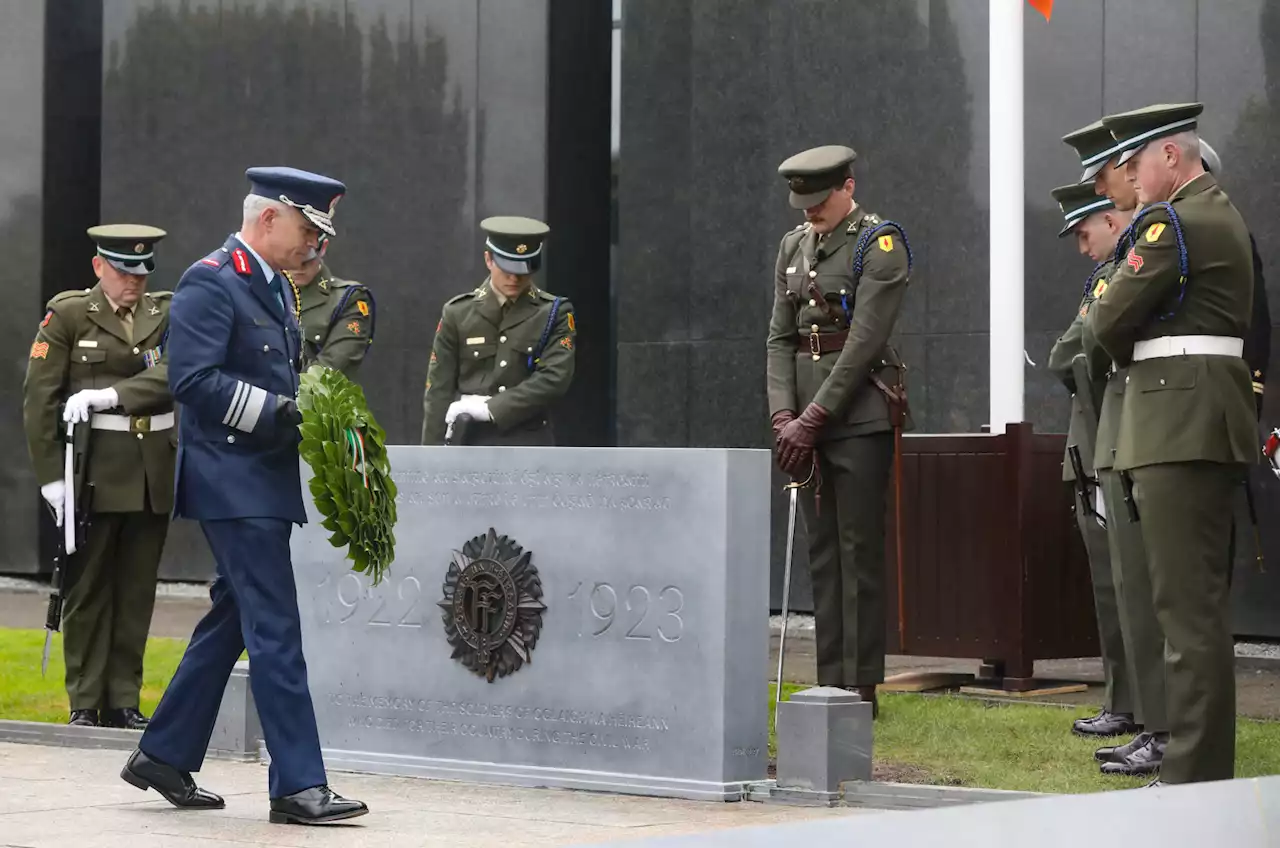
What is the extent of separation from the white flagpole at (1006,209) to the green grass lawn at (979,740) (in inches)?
58.7

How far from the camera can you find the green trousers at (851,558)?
26.2 feet

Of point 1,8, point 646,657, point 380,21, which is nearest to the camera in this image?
point 646,657

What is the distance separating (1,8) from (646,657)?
446 inches

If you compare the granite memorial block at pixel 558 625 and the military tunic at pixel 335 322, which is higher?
the military tunic at pixel 335 322

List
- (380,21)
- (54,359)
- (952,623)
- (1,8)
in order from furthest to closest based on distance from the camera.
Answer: (1,8) < (380,21) < (952,623) < (54,359)

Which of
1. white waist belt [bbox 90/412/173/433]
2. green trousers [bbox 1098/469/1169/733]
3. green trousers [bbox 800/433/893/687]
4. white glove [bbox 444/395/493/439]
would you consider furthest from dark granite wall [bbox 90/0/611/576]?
green trousers [bbox 1098/469/1169/733]

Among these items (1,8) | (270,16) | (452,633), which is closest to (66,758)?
(452,633)

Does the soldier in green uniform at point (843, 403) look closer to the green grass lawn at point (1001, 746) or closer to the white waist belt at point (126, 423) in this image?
the green grass lawn at point (1001, 746)

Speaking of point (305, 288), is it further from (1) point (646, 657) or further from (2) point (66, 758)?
(1) point (646, 657)

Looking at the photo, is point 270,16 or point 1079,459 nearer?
point 1079,459

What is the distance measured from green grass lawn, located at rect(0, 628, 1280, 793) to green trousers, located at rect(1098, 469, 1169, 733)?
0.30 meters

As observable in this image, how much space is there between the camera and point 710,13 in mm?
13023

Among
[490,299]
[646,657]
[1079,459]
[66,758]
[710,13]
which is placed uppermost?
[710,13]

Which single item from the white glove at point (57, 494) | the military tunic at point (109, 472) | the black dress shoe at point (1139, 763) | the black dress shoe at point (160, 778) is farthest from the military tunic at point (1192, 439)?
the white glove at point (57, 494)
